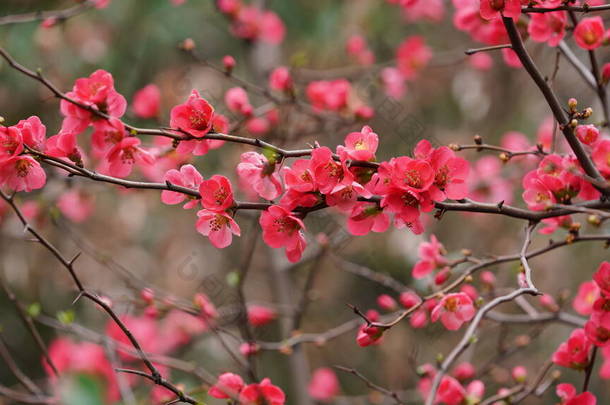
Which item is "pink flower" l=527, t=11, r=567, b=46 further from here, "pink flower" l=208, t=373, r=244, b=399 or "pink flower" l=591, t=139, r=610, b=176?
"pink flower" l=208, t=373, r=244, b=399

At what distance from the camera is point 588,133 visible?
95 centimetres

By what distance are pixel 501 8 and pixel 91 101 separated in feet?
2.01

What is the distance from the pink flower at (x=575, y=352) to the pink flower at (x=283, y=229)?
52cm

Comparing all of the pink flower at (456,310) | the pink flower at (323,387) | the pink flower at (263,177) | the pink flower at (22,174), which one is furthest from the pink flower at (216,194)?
the pink flower at (323,387)

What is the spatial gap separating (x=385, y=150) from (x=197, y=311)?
4.62 feet

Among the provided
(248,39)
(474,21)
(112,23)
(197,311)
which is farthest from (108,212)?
(474,21)

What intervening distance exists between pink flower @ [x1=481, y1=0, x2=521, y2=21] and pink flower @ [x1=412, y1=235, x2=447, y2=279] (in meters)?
0.45

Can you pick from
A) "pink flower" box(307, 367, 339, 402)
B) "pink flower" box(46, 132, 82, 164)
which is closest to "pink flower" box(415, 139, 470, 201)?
"pink flower" box(46, 132, 82, 164)

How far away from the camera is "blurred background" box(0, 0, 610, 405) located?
2432mm

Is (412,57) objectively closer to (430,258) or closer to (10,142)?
(430,258)

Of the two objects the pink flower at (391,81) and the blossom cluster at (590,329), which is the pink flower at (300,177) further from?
the pink flower at (391,81)

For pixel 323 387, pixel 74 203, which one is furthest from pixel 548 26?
pixel 74 203

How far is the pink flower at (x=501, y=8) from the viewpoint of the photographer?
0.87 meters

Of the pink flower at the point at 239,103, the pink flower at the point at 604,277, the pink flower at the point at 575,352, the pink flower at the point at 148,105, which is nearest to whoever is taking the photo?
the pink flower at the point at 604,277
